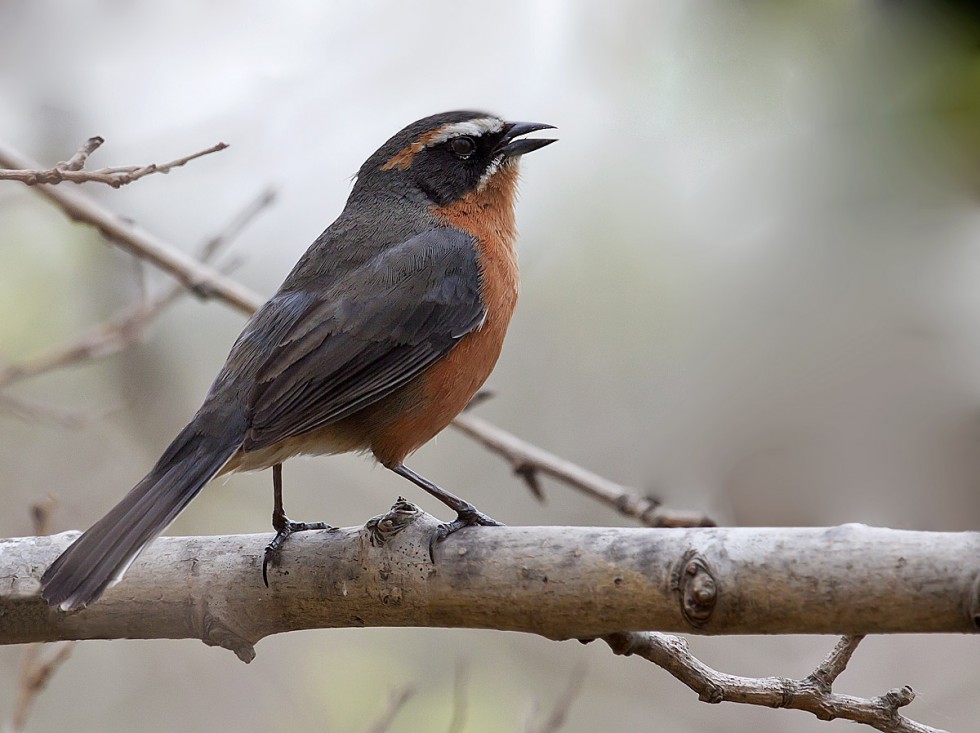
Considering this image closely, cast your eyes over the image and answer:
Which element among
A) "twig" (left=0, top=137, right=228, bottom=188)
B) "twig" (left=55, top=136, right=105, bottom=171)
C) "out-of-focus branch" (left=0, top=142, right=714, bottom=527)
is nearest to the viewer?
"twig" (left=0, top=137, right=228, bottom=188)

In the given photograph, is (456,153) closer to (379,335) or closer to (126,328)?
(379,335)

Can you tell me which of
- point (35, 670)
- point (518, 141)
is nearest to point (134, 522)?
point (35, 670)

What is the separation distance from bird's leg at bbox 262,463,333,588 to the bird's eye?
6.17 ft

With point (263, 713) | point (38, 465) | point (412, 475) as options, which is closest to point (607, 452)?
point (263, 713)

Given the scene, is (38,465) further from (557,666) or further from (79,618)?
(79,618)

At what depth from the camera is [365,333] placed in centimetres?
445

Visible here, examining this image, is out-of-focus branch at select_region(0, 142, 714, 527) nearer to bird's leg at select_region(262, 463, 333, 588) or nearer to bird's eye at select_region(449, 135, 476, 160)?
bird's leg at select_region(262, 463, 333, 588)

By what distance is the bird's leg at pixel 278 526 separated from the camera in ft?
11.5

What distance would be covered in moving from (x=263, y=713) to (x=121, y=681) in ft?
4.29

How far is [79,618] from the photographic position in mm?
3393

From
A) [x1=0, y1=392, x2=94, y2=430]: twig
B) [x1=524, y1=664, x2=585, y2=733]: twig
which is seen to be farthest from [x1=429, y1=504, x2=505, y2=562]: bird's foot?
[x1=0, y1=392, x2=94, y2=430]: twig

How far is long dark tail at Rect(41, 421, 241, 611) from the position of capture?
322 cm

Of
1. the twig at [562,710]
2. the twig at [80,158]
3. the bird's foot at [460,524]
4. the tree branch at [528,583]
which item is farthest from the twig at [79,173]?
the twig at [562,710]

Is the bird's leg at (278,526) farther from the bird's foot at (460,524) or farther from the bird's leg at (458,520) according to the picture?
the bird's foot at (460,524)
